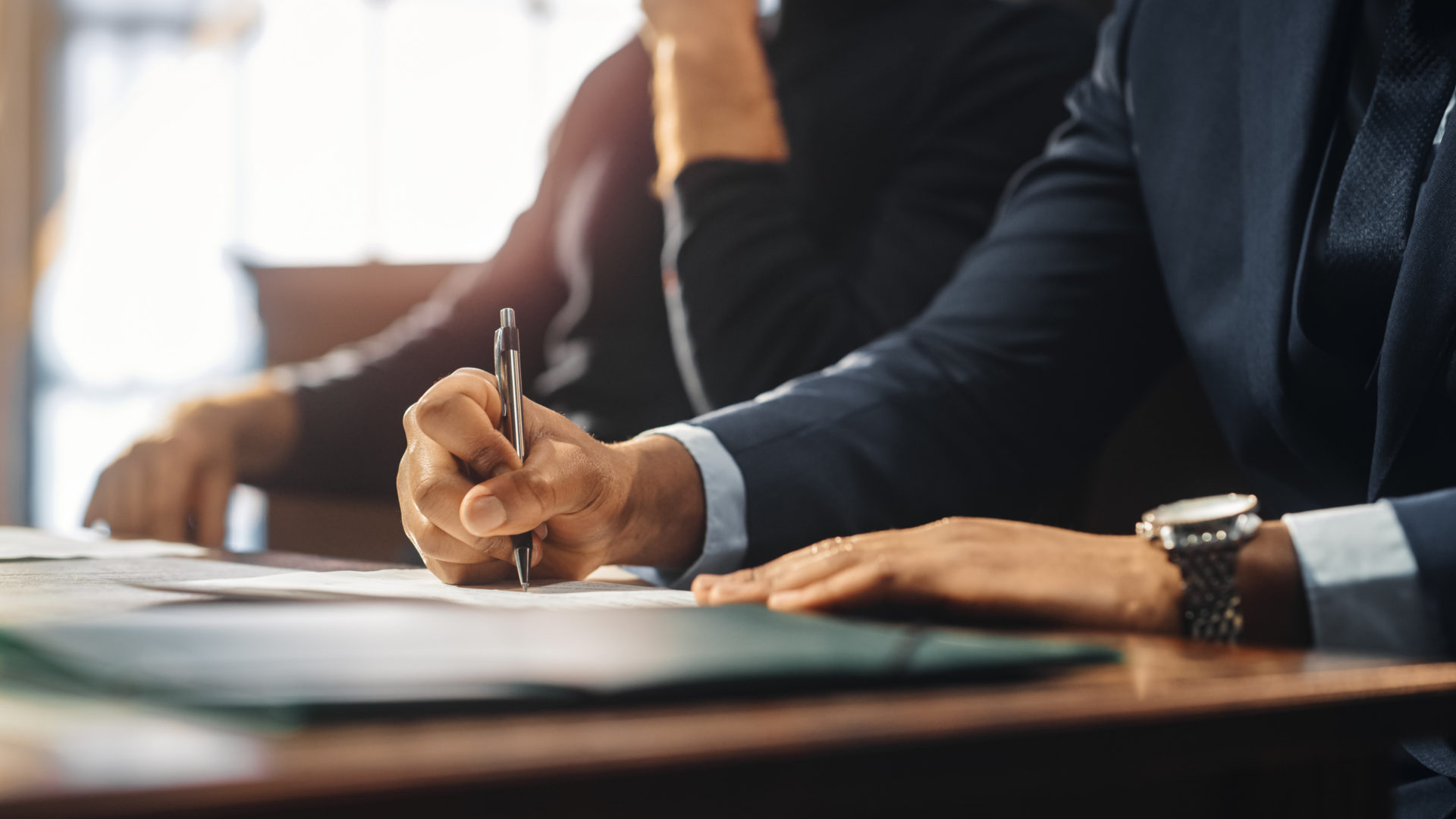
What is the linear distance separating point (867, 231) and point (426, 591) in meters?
0.81

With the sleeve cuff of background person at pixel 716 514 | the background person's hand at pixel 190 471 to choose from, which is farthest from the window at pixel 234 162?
the sleeve cuff of background person at pixel 716 514

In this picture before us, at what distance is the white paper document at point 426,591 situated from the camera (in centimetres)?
39

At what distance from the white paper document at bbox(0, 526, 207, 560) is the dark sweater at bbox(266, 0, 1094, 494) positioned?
464 millimetres

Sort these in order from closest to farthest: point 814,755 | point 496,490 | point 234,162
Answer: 1. point 814,755
2. point 496,490
3. point 234,162

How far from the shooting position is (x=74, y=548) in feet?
2.21

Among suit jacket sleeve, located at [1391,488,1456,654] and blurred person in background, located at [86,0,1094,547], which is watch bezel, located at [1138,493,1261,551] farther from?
blurred person in background, located at [86,0,1094,547]

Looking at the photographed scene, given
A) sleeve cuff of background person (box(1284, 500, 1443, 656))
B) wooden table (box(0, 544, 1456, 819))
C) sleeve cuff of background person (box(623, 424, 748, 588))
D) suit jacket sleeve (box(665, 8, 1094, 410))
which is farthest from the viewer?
suit jacket sleeve (box(665, 8, 1094, 410))

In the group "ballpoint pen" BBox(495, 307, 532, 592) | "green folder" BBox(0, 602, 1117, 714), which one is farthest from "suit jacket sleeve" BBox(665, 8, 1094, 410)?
"green folder" BBox(0, 602, 1117, 714)

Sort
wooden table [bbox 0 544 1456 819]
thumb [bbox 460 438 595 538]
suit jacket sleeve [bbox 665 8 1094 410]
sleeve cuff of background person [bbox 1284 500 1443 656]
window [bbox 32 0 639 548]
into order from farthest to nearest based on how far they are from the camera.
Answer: window [bbox 32 0 639 548] < suit jacket sleeve [bbox 665 8 1094 410] < thumb [bbox 460 438 595 538] < sleeve cuff of background person [bbox 1284 500 1443 656] < wooden table [bbox 0 544 1456 819]

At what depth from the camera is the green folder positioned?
20 cm

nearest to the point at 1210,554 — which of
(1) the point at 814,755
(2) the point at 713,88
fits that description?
(1) the point at 814,755

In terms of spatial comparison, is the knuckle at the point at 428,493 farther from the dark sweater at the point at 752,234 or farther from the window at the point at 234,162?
the window at the point at 234,162

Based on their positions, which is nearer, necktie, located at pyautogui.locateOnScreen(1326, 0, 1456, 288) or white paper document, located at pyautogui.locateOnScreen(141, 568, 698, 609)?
white paper document, located at pyautogui.locateOnScreen(141, 568, 698, 609)

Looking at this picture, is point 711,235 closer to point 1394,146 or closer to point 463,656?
point 1394,146
